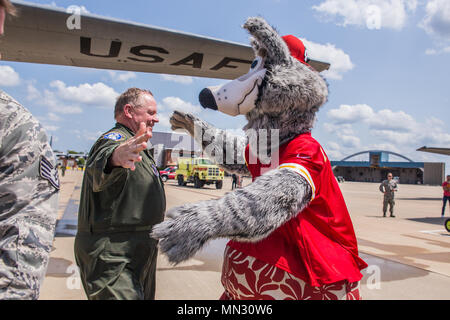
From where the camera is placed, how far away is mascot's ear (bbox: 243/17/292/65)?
186 cm

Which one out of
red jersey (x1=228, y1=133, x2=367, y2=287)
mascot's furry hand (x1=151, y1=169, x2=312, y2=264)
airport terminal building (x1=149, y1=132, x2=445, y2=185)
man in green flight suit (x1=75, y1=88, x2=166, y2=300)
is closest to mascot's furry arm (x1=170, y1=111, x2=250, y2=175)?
man in green flight suit (x1=75, y1=88, x2=166, y2=300)

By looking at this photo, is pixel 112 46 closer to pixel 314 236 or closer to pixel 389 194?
pixel 314 236

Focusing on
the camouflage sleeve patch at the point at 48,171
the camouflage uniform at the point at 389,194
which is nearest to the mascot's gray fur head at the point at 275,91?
the camouflage sleeve patch at the point at 48,171

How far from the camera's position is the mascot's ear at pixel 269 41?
1.86 m

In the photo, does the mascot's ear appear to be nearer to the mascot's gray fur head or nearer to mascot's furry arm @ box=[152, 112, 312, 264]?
the mascot's gray fur head

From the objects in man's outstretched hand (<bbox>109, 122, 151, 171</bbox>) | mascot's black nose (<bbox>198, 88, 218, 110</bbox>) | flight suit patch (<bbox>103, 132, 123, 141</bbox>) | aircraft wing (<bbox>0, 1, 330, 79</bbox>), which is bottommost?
man's outstretched hand (<bbox>109, 122, 151, 171</bbox>)

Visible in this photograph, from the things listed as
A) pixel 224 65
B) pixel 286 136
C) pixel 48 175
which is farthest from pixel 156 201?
pixel 224 65

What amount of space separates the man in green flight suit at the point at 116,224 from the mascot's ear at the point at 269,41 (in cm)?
78

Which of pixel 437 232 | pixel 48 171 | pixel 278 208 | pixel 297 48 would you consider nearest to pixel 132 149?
pixel 48 171

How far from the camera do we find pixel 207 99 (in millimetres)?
1970

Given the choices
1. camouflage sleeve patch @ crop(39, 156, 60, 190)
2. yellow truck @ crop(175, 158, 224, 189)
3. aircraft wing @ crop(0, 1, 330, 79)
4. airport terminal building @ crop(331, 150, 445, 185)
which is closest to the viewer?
camouflage sleeve patch @ crop(39, 156, 60, 190)

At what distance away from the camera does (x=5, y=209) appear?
103cm
